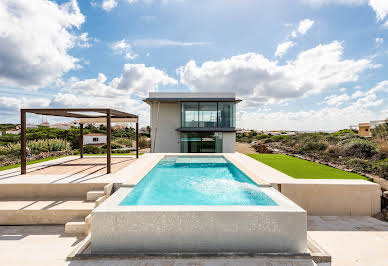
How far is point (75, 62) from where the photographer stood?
12117 millimetres

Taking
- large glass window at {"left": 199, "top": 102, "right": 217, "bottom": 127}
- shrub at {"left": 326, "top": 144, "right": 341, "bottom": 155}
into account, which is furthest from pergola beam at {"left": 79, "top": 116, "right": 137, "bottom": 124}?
shrub at {"left": 326, "top": 144, "right": 341, "bottom": 155}

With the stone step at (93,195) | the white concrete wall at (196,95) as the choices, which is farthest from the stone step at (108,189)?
the white concrete wall at (196,95)

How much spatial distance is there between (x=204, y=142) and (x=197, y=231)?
1001 cm

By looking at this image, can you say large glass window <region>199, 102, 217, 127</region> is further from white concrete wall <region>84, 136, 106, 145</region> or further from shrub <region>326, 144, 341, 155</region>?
white concrete wall <region>84, 136, 106, 145</region>

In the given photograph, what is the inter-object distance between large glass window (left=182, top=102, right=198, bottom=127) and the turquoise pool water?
4.84 metres

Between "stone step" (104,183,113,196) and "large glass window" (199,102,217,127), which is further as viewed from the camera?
"large glass window" (199,102,217,127)

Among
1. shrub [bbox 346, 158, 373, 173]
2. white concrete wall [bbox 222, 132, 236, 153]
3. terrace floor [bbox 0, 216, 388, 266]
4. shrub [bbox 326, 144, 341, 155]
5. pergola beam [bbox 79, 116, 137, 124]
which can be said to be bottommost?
terrace floor [bbox 0, 216, 388, 266]

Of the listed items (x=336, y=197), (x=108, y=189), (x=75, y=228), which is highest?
(x=108, y=189)

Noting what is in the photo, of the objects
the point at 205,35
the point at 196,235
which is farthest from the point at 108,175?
the point at 205,35

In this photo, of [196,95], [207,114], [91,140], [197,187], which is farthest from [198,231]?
[91,140]

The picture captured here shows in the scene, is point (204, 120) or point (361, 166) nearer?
point (361, 166)

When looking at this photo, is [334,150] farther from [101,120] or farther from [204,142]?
[101,120]

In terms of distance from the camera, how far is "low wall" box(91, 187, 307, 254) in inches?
119

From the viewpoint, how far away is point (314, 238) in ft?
12.6
